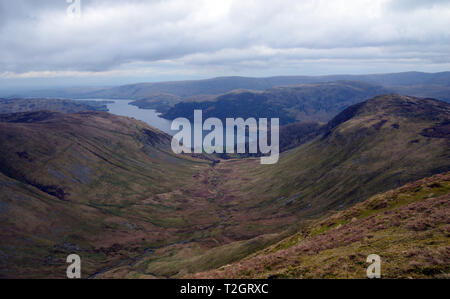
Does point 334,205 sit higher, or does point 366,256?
point 366,256
